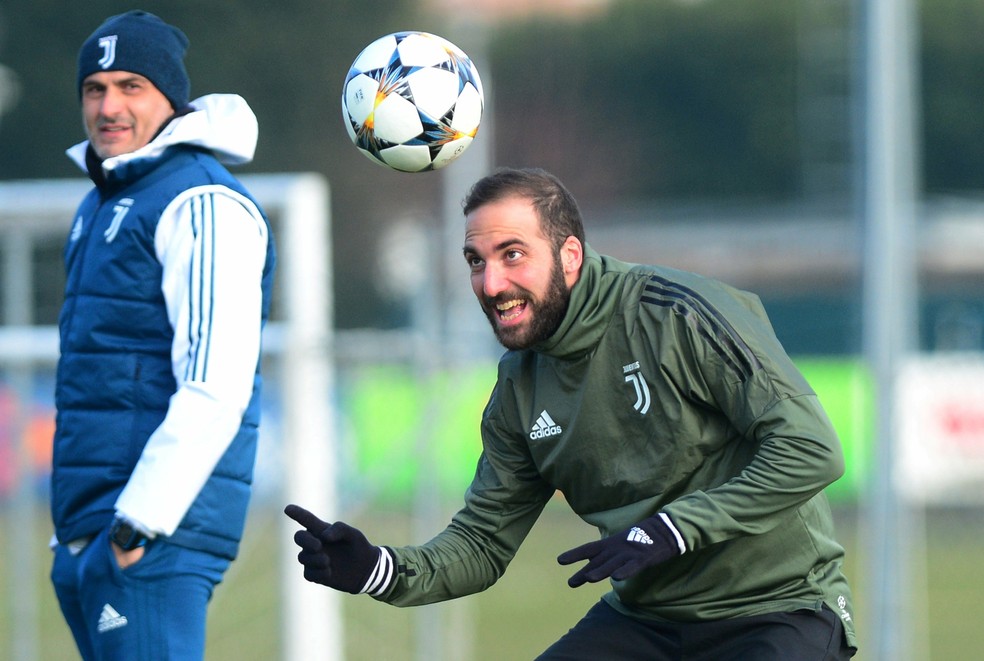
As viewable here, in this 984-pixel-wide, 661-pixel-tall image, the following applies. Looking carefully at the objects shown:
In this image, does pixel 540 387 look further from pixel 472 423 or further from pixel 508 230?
pixel 472 423

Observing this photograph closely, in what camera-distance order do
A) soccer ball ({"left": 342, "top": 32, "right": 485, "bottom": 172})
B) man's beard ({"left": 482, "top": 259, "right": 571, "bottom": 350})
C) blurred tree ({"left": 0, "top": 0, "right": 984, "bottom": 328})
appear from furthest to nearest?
blurred tree ({"left": 0, "top": 0, "right": 984, "bottom": 328}) < soccer ball ({"left": 342, "top": 32, "right": 485, "bottom": 172}) < man's beard ({"left": 482, "top": 259, "right": 571, "bottom": 350})

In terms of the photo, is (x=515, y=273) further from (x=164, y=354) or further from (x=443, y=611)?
(x=443, y=611)

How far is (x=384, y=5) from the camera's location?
110 feet

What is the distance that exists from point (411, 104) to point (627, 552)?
1.54 m

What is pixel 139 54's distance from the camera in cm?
Answer: 419

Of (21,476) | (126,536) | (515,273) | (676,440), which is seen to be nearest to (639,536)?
(676,440)

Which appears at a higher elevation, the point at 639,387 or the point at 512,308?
the point at 512,308

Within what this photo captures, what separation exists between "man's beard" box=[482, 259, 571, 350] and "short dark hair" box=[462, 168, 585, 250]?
0.48 feet

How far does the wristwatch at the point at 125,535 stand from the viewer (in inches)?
149

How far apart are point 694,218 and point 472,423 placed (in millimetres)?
16354

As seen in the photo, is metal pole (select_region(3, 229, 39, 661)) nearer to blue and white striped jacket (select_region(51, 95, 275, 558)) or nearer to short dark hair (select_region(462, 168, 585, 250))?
blue and white striped jacket (select_region(51, 95, 275, 558))

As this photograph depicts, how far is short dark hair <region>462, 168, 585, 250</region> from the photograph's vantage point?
3877 millimetres

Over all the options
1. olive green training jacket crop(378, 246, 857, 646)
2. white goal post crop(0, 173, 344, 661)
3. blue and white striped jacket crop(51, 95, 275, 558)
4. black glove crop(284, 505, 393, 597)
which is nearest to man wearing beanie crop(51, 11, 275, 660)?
blue and white striped jacket crop(51, 95, 275, 558)

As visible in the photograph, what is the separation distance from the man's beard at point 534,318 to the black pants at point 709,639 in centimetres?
82
